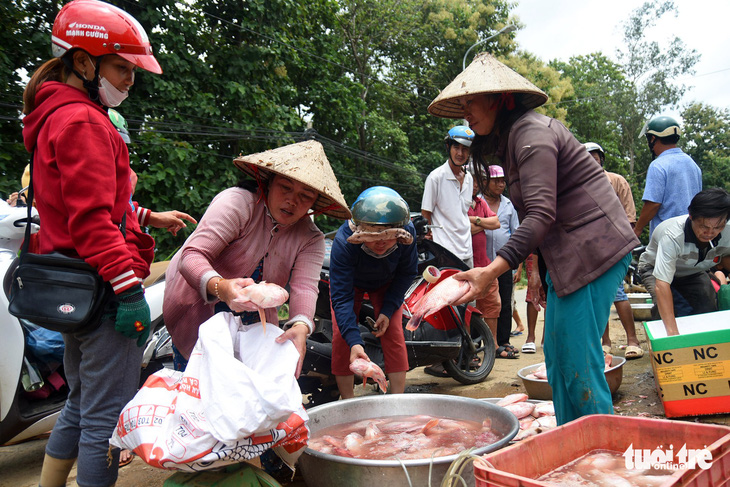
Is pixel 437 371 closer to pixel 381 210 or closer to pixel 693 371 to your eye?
pixel 693 371

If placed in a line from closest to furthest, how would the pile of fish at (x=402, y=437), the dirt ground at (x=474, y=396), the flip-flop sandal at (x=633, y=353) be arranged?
the pile of fish at (x=402, y=437), the dirt ground at (x=474, y=396), the flip-flop sandal at (x=633, y=353)

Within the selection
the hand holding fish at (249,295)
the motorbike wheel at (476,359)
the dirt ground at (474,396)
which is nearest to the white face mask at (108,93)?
the hand holding fish at (249,295)

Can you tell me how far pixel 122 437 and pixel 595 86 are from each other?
123ft

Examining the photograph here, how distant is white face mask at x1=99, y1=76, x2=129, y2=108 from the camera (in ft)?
7.35

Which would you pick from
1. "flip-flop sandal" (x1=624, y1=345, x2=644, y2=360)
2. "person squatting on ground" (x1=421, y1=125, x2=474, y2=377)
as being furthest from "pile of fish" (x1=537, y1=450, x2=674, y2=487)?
"flip-flop sandal" (x1=624, y1=345, x2=644, y2=360)

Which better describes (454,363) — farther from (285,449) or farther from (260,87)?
(260,87)

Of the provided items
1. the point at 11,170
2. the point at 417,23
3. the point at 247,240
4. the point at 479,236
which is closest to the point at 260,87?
the point at 11,170

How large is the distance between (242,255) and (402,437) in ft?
4.27

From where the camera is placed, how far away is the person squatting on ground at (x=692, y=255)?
393 cm

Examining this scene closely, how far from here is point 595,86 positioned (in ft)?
113

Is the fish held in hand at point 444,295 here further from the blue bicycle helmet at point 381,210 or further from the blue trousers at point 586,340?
the blue bicycle helmet at point 381,210

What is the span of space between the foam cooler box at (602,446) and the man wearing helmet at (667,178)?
2.93 metres

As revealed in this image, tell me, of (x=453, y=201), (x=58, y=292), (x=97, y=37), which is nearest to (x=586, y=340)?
(x=58, y=292)

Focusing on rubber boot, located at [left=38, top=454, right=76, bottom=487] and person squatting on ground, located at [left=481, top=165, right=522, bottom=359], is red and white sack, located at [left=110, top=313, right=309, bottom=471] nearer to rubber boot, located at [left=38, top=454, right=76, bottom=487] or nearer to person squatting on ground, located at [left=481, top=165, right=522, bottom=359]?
rubber boot, located at [left=38, top=454, right=76, bottom=487]
